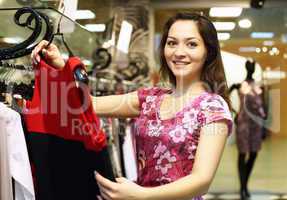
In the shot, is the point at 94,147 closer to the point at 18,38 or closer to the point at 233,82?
the point at 18,38

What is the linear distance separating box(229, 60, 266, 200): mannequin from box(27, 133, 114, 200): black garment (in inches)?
166

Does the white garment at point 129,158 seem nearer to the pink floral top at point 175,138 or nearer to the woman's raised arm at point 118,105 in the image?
the woman's raised arm at point 118,105

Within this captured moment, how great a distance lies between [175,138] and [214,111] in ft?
0.45

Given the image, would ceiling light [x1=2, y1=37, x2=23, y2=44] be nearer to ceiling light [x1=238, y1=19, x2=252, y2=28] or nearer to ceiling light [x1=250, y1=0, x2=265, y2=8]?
ceiling light [x1=250, y1=0, x2=265, y2=8]

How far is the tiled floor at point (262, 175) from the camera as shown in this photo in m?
5.61

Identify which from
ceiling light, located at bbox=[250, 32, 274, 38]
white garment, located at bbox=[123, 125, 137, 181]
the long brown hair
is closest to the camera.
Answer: the long brown hair

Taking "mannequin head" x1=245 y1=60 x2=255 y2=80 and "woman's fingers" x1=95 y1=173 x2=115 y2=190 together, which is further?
"mannequin head" x1=245 y1=60 x2=255 y2=80

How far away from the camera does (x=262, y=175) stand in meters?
6.13

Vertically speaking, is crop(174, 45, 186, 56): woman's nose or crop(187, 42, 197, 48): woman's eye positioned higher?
crop(187, 42, 197, 48): woman's eye

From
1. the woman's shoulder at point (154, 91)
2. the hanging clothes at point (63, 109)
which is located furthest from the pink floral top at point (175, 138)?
the hanging clothes at point (63, 109)

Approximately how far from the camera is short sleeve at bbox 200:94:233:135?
125 cm

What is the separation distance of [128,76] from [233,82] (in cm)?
134

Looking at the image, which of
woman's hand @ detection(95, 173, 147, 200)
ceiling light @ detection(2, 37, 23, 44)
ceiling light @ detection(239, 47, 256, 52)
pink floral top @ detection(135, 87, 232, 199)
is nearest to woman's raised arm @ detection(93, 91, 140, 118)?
pink floral top @ detection(135, 87, 232, 199)

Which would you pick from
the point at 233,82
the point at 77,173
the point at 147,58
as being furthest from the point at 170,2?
the point at 77,173
